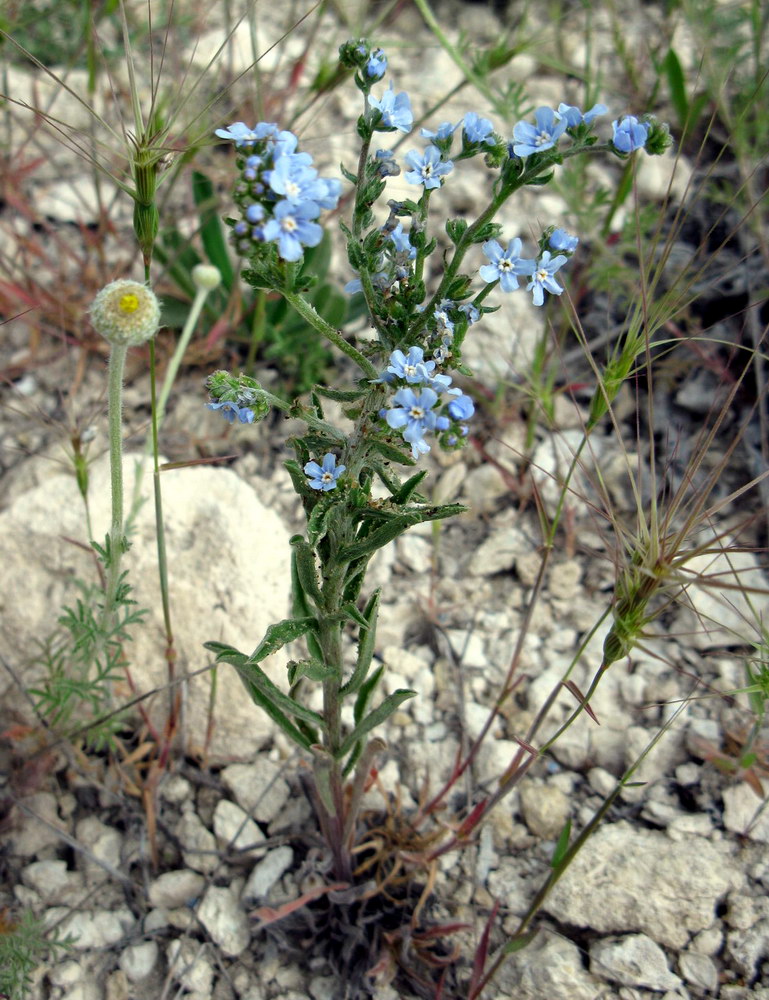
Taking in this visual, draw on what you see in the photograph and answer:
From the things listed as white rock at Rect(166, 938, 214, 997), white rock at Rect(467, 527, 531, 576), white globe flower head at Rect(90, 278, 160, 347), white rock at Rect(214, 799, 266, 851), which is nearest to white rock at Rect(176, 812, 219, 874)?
white rock at Rect(214, 799, 266, 851)

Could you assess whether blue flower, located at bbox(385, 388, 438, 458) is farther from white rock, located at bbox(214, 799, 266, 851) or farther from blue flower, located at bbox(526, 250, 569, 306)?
white rock, located at bbox(214, 799, 266, 851)

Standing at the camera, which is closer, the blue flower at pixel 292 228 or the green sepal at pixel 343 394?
the blue flower at pixel 292 228

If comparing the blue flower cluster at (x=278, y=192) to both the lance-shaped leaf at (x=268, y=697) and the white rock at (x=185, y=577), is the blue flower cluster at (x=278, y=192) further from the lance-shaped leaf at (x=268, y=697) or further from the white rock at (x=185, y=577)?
the white rock at (x=185, y=577)

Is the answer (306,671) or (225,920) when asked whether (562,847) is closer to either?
(306,671)

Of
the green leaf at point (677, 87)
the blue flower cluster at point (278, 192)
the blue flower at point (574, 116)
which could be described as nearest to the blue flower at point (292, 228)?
the blue flower cluster at point (278, 192)

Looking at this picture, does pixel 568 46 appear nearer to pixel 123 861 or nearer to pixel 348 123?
pixel 348 123

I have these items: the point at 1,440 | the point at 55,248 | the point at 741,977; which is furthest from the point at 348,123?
the point at 741,977

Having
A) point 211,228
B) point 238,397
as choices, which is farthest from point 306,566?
point 211,228
